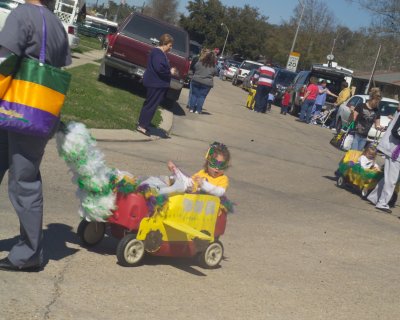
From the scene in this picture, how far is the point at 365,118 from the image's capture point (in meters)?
13.8

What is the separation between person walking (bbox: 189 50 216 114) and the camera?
19.9 m

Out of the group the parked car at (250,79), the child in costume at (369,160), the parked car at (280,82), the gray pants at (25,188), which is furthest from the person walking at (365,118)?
the parked car at (250,79)

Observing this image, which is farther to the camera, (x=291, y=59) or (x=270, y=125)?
(x=291, y=59)

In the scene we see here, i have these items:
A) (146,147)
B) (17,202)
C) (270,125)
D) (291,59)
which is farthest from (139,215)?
(291,59)

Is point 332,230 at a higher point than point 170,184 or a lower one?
lower

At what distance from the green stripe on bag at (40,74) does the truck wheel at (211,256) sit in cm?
211

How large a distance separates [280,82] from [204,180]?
31639mm

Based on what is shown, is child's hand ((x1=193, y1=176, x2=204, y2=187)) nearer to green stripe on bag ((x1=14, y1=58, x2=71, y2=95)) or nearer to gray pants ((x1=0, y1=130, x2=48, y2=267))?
gray pants ((x1=0, y1=130, x2=48, y2=267))

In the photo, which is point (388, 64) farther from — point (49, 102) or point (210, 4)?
point (49, 102)

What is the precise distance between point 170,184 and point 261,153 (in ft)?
30.3

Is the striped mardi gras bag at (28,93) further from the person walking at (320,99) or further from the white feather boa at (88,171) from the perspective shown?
the person walking at (320,99)

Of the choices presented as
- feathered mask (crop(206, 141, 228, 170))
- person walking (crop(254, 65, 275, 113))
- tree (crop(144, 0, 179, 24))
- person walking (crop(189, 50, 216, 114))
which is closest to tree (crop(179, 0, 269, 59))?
tree (crop(144, 0, 179, 24))

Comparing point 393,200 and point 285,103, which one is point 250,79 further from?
point 393,200

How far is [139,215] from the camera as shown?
18.7 feet
